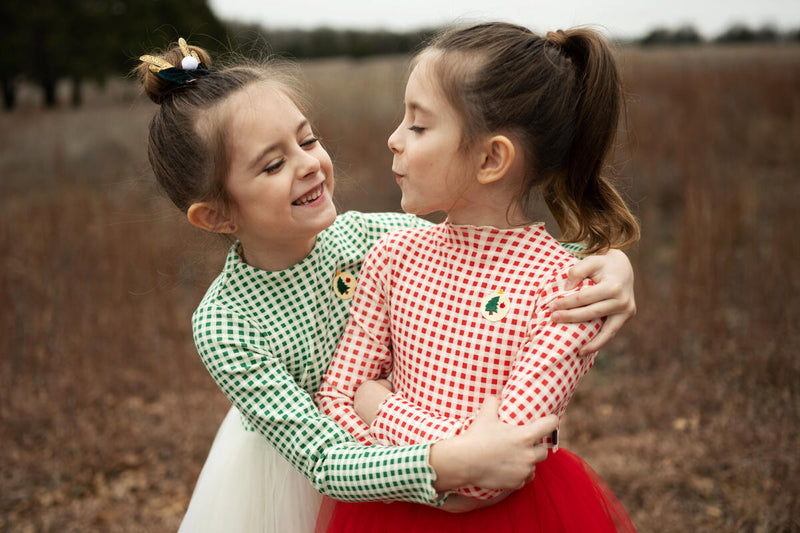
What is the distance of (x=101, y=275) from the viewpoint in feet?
17.3

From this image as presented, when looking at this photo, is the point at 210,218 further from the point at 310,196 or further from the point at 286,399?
the point at 286,399

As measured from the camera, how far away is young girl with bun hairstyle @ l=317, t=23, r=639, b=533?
1379 mm

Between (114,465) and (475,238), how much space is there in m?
2.97

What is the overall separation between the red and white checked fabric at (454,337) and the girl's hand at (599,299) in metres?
0.02

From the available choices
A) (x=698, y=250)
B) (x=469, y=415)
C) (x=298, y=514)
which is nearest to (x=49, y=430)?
(x=298, y=514)

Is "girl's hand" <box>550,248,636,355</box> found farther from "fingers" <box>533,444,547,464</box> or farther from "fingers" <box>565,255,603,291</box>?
"fingers" <box>533,444,547,464</box>

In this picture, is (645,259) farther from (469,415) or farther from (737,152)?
(469,415)

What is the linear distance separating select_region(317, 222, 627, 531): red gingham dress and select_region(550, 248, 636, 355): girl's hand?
2cm

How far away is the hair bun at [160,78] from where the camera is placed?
1613mm

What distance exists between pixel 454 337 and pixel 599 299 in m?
0.32

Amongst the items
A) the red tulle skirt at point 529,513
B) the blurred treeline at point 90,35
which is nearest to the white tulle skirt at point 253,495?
the red tulle skirt at point 529,513

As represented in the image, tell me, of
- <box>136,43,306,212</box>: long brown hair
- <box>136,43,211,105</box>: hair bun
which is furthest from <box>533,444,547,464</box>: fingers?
<box>136,43,211,105</box>: hair bun

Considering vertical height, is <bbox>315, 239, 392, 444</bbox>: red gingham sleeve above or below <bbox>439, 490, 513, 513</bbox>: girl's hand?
above

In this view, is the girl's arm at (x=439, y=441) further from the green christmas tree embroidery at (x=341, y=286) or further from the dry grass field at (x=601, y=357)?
the dry grass field at (x=601, y=357)
